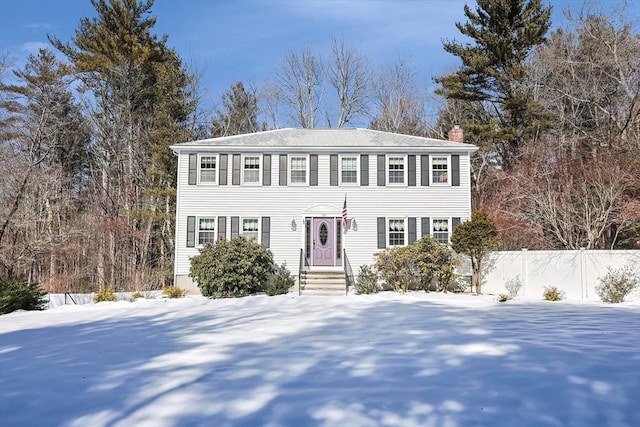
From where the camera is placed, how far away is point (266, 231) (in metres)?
16.8

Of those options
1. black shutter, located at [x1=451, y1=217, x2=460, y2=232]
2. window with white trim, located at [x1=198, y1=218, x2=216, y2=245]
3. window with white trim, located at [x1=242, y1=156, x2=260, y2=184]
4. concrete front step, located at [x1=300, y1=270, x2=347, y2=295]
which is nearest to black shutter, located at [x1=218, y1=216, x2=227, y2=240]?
window with white trim, located at [x1=198, y1=218, x2=216, y2=245]

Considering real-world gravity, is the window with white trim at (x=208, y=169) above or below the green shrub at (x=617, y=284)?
above

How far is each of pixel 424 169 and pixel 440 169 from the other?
2.04ft

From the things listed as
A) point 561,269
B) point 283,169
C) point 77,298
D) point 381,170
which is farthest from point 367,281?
point 77,298

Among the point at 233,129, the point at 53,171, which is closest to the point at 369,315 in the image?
the point at 53,171

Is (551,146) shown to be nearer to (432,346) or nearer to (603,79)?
(603,79)

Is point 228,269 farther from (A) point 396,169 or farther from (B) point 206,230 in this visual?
(A) point 396,169

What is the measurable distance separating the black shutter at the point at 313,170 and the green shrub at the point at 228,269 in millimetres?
3589

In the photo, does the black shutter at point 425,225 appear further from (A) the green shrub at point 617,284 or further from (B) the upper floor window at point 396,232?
(A) the green shrub at point 617,284

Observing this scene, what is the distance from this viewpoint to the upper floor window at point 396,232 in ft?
55.0

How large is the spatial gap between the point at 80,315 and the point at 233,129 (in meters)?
20.6

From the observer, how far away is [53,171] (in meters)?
20.7

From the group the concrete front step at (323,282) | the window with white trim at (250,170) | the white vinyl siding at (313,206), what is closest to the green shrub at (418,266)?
the white vinyl siding at (313,206)

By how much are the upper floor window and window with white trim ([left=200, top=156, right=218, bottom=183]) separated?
278 inches
